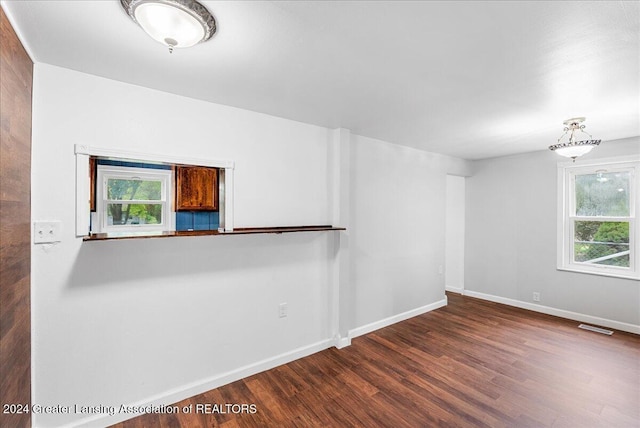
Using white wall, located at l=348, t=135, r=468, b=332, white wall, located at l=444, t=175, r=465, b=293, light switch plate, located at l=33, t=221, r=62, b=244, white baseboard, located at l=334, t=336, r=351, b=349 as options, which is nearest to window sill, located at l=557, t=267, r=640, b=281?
white wall, located at l=444, t=175, r=465, b=293

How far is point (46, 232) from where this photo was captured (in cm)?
176

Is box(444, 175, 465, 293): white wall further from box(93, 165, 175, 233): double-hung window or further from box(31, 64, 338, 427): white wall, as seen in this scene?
box(93, 165, 175, 233): double-hung window

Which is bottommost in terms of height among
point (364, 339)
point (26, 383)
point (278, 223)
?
point (364, 339)

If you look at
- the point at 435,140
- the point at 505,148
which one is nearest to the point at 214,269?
the point at 435,140

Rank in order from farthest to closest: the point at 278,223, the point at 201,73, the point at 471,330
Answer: the point at 471,330 → the point at 278,223 → the point at 201,73

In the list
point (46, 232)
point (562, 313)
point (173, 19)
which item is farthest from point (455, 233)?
point (46, 232)

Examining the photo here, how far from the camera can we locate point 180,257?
2.23m

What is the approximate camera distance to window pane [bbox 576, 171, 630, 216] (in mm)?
3598

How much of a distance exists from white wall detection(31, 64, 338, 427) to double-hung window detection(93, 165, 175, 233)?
0.27 meters

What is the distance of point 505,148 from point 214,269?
160 inches

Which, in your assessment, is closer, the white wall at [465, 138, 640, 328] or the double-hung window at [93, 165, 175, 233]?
the double-hung window at [93, 165, 175, 233]

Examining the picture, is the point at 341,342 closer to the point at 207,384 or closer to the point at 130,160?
the point at 207,384

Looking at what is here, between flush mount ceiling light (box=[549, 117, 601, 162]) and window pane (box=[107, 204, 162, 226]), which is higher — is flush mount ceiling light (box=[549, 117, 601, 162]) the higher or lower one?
the higher one

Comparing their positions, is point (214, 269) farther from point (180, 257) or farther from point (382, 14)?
point (382, 14)
